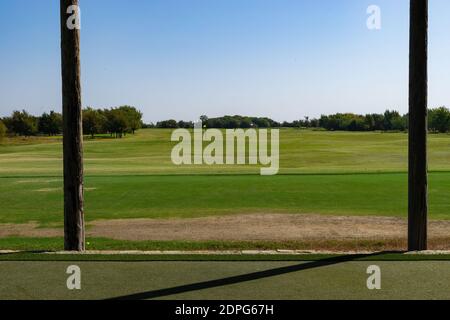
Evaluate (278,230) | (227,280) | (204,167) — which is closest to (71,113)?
(227,280)

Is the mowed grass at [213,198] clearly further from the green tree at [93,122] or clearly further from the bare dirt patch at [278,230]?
the green tree at [93,122]

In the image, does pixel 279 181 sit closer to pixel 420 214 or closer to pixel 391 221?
pixel 391 221

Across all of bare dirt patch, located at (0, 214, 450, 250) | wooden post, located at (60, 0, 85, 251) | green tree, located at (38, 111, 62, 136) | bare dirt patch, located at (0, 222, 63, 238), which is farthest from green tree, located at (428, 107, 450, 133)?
wooden post, located at (60, 0, 85, 251)

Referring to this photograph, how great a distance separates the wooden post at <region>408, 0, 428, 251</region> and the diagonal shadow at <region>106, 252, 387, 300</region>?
1.18m

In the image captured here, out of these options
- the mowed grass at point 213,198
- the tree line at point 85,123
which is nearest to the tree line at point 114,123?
the tree line at point 85,123

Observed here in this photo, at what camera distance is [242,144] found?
7519 centimetres

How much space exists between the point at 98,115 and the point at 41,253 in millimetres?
92121

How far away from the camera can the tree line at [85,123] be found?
313ft

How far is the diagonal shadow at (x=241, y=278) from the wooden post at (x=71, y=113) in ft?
9.34

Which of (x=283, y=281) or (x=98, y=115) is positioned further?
(x=98, y=115)

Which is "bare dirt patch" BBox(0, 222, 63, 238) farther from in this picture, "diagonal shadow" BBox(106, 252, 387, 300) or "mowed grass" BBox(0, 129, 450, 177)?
"mowed grass" BBox(0, 129, 450, 177)

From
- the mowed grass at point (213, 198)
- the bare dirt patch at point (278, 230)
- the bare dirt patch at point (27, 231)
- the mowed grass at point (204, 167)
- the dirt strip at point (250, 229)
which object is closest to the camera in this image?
the bare dirt patch at point (278, 230)

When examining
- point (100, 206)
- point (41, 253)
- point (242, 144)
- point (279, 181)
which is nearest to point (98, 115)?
point (242, 144)

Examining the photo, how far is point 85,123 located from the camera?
314 feet
